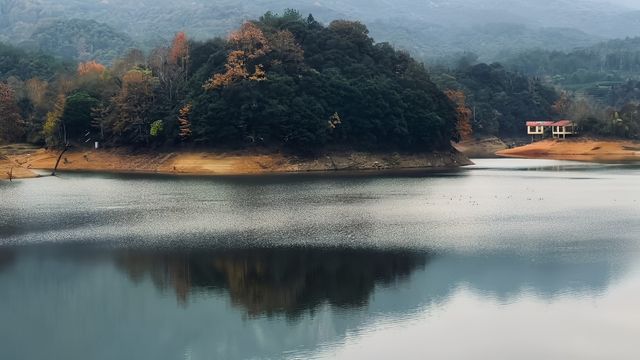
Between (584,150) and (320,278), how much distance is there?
4852 inches

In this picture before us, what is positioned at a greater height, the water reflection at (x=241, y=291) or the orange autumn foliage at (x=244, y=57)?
the orange autumn foliage at (x=244, y=57)

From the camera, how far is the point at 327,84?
9894cm

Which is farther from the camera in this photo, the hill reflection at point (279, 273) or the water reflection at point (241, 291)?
the hill reflection at point (279, 273)

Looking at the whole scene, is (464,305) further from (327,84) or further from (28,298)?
(327,84)

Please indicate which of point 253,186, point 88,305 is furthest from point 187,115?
point 88,305

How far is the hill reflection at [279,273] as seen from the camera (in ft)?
93.2

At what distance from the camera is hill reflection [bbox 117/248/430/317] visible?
93.2ft

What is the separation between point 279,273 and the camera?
3272cm

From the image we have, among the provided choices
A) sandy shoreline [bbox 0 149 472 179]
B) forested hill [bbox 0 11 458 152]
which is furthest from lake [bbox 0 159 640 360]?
forested hill [bbox 0 11 458 152]

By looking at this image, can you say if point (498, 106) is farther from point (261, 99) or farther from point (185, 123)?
point (185, 123)

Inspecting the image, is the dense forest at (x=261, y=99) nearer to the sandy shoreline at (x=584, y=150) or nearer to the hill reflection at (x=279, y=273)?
the sandy shoreline at (x=584, y=150)

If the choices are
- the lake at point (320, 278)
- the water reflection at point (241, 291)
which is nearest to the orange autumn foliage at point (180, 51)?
the lake at point (320, 278)

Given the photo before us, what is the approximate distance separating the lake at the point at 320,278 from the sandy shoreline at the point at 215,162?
32.4 meters

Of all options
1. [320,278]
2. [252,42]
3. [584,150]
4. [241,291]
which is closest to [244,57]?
[252,42]
